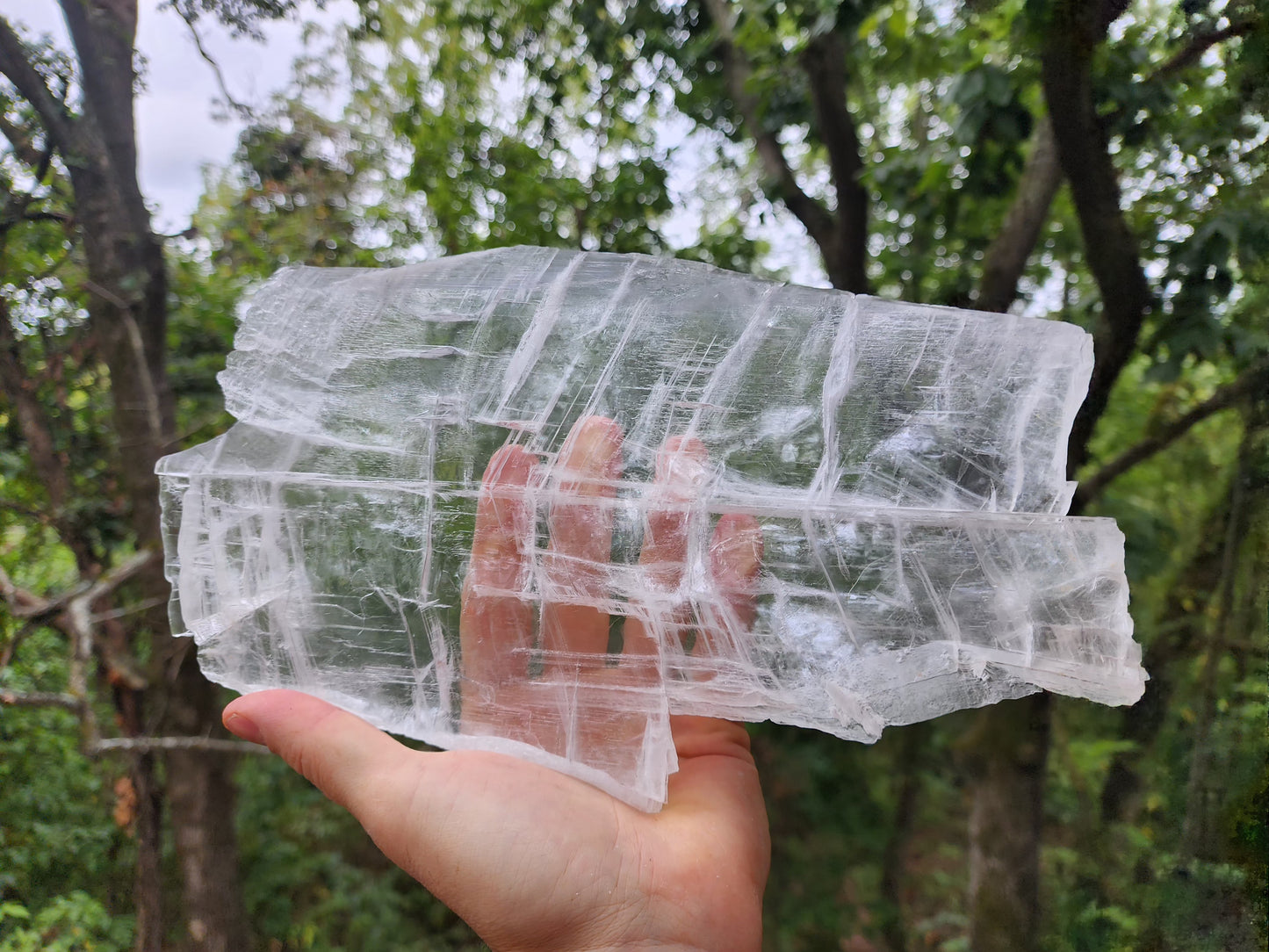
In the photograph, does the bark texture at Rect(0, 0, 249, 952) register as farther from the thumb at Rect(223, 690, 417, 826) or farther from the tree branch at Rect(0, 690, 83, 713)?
the thumb at Rect(223, 690, 417, 826)

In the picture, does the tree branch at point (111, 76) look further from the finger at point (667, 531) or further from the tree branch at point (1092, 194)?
the tree branch at point (1092, 194)

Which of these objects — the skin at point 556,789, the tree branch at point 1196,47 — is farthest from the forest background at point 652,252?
the skin at point 556,789

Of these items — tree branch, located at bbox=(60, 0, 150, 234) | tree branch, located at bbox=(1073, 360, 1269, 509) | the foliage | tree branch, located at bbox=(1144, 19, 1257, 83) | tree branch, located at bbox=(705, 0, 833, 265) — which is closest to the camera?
tree branch, located at bbox=(1144, 19, 1257, 83)

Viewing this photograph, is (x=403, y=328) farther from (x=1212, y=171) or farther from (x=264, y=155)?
(x=1212, y=171)

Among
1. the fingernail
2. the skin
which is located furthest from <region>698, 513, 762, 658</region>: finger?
the fingernail

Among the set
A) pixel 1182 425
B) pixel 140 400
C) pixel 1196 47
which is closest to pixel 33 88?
pixel 140 400

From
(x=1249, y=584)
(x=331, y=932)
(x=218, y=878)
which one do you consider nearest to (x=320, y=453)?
(x=218, y=878)

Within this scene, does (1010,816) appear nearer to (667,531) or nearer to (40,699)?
(667,531)
